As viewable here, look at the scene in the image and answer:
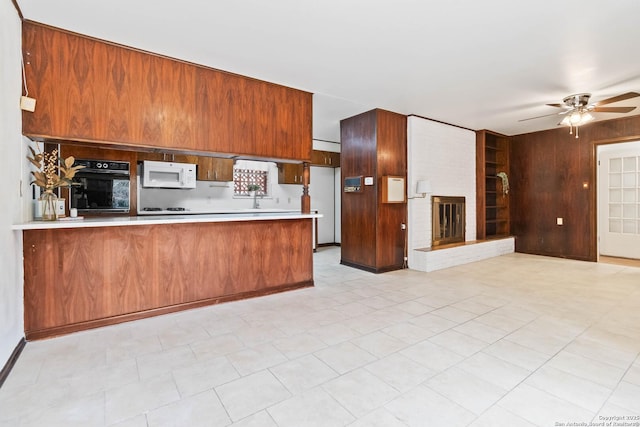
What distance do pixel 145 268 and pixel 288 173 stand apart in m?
4.16

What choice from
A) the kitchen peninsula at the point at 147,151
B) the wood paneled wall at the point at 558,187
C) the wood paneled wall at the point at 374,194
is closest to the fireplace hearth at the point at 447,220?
the wood paneled wall at the point at 374,194

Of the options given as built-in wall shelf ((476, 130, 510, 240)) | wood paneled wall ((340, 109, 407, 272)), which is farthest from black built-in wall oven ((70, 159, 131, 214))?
built-in wall shelf ((476, 130, 510, 240))

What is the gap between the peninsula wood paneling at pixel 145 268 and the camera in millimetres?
2520

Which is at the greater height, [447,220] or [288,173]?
[288,173]

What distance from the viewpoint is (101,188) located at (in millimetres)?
4355

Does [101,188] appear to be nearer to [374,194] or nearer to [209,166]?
[209,166]

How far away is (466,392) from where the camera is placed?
70.4 inches

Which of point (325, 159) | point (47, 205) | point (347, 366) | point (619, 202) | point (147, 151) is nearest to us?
point (347, 366)

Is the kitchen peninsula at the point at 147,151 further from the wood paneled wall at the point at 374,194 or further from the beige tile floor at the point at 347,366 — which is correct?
the wood paneled wall at the point at 374,194

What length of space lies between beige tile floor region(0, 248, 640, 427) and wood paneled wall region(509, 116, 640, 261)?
2836 mm

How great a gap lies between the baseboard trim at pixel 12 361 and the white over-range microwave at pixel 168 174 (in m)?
3.04

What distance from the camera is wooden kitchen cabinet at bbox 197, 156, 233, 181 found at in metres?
5.56

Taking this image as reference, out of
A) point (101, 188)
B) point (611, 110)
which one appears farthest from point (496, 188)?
point (101, 188)

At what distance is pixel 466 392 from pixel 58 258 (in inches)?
127
